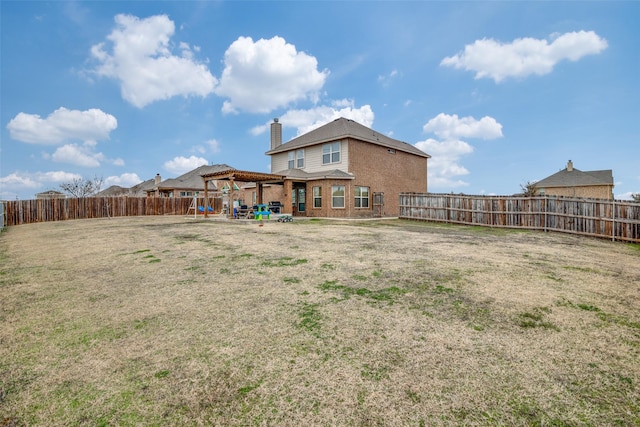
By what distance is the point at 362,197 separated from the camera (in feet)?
74.3

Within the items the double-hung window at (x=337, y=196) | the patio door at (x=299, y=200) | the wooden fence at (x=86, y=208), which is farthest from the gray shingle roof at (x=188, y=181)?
the double-hung window at (x=337, y=196)

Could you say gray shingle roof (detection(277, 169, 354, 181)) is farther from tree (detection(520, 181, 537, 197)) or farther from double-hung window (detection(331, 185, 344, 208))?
tree (detection(520, 181, 537, 197))

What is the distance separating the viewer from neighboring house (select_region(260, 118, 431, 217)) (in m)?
21.7

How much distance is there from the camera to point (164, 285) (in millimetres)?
5332

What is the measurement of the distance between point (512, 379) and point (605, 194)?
4507 cm

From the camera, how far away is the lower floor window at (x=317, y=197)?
22.1m

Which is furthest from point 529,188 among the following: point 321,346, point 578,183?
point 321,346

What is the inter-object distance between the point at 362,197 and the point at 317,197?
3490 mm

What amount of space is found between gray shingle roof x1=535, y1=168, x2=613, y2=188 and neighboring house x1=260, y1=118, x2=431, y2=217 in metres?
23.4

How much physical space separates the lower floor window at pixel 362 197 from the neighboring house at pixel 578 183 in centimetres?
2422

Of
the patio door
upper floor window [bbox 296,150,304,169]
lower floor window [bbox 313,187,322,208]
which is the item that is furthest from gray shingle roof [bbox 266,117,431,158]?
lower floor window [bbox 313,187,322,208]

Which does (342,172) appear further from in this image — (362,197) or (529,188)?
→ (529,188)

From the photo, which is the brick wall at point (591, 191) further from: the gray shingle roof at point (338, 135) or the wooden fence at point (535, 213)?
the wooden fence at point (535, 213)

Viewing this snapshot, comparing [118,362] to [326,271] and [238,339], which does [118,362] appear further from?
[326,271]
